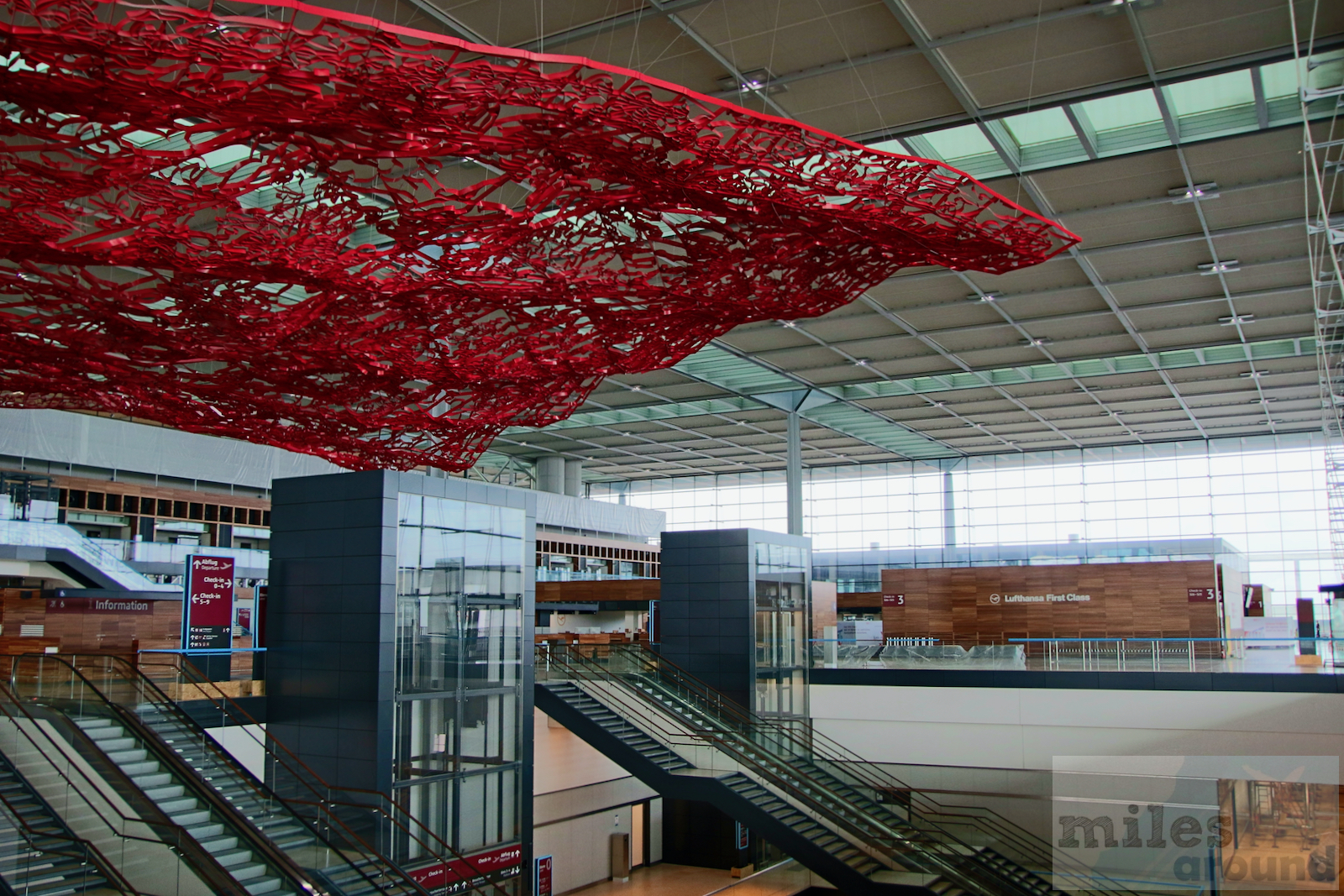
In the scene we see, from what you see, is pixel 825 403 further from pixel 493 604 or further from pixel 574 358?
pixel 574 358

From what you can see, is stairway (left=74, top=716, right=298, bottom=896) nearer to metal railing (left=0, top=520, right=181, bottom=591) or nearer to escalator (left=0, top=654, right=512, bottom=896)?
escalator (left=0, top=654, right=512, bottom=896)

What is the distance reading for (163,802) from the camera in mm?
11664

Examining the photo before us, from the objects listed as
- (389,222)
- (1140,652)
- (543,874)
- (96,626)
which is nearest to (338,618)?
(389,222)

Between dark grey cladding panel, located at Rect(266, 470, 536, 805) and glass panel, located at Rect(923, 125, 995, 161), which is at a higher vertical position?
glass panel, located at Rect(923, 125, 995, 161)

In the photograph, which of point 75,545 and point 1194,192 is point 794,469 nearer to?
point 1194,192

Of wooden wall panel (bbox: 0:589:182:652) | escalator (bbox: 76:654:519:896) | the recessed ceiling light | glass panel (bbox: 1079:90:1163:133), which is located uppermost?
glass panel (bbox: 1079:90:1163:133)

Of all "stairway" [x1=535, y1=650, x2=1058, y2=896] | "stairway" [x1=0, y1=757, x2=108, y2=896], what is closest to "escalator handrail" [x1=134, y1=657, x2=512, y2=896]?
"stairway" [x1=0, y1=757, x2=108, y2=896]

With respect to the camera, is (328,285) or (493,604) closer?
(328,285)

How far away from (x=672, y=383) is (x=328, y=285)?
75.5ft

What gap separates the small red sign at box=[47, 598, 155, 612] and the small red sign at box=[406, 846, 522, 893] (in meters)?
13.2

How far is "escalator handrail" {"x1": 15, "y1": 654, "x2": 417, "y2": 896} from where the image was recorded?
436 inches

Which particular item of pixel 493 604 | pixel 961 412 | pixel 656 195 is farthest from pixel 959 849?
pixel 961 412

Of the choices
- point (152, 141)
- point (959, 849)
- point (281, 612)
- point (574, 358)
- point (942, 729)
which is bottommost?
point (959, 849)

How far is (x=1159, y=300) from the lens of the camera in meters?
22.9
